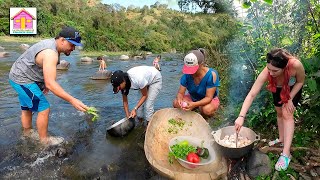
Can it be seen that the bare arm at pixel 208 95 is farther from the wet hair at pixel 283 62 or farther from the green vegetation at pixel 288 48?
the wet hair at pixel 283 62

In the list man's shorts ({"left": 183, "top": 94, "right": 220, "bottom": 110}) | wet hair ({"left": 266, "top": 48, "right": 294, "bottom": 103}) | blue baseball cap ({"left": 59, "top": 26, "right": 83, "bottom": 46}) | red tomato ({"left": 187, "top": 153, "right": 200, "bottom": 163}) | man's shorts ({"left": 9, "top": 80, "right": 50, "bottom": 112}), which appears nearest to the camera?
wet hair ({"left": 266, "top": 48, "right": 294, "bottom": 103})

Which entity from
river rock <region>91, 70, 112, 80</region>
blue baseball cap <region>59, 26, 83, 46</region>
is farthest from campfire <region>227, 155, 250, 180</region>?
river rock <region>91, 70, 112, 80</region>

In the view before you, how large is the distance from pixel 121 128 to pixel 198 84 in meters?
1.46

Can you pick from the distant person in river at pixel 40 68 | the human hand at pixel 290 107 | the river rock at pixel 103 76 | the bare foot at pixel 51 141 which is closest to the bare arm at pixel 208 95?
the human hand at pixel 290 107

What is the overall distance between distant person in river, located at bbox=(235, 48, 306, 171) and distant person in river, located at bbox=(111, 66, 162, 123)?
6.24ft

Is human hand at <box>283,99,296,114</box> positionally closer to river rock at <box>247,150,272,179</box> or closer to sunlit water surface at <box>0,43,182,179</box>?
river rock at <box>247,150,272,179</box>

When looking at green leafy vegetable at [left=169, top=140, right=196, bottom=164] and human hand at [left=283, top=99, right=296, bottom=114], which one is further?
green leafy vegetable at [left=169, top=140, right=196, bottom=164]

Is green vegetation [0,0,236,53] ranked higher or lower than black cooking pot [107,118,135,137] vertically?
higher

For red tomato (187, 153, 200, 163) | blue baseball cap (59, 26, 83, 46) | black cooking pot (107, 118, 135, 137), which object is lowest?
black cooking pot (107, 118, 135, 137)

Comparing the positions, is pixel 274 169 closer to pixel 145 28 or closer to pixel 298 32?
pixel 298 32

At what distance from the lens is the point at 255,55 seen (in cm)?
648

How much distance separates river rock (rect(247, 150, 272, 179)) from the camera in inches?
143

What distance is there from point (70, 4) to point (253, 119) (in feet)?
119

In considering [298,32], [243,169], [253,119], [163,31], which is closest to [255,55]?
[298,32]
